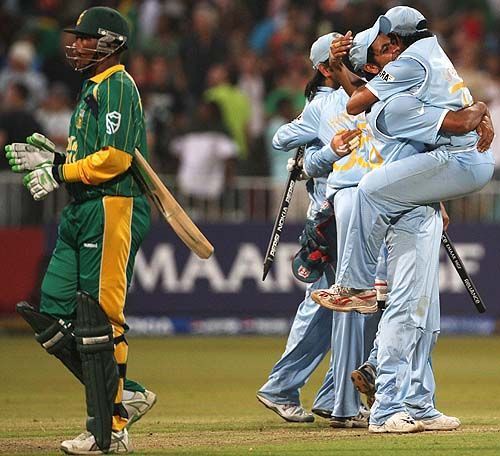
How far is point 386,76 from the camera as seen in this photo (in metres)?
9.07

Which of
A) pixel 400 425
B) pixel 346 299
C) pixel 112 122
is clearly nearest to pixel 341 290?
pixel 346 299

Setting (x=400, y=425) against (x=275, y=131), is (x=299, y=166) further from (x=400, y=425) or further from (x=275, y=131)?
(x=275, y=131)

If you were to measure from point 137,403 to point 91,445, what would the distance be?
0.69 m

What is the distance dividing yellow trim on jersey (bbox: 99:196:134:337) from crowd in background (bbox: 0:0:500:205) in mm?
9288

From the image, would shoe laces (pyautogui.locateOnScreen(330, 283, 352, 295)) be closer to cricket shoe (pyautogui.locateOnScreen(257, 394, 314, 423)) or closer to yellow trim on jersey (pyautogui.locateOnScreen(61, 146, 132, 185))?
cricket shoe (pyautogui.locateOnScreen(257, 394, 314, 423))

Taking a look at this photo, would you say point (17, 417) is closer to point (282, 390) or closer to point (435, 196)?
point (282, 390)

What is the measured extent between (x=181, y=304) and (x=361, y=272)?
8520 millimetres

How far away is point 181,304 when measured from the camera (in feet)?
58.4

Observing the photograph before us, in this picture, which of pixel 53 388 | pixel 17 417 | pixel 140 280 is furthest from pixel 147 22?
pixel 17 417

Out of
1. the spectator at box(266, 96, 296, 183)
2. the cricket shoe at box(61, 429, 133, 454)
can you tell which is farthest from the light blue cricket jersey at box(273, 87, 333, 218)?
the spectator at box(266, 96, 296, 183)

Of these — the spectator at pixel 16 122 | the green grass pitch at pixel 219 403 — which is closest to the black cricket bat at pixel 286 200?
the green grass pitch at pixel 219 403

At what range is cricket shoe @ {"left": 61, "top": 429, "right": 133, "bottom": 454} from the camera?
846 cm

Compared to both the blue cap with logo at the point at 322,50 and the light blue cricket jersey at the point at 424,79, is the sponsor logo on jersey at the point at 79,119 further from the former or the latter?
the blue cap with logo at the point at 322,50

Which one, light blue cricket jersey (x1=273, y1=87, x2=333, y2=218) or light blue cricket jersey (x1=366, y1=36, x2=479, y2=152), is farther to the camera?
light blue cricket jersey (x1=273, y1=87, x2=333, y2=218)
